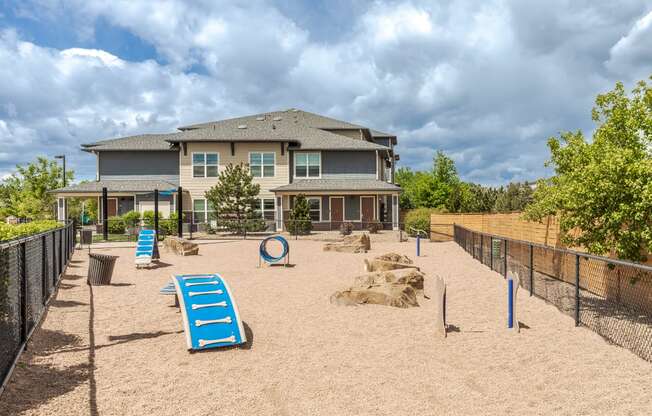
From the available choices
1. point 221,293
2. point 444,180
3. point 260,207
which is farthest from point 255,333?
point 444,180

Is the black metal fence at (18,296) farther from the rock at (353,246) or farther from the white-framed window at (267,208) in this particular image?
the white-framed window at (267,208)

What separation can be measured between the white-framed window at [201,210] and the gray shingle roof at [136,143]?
4.79m

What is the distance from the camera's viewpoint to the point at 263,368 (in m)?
6.45

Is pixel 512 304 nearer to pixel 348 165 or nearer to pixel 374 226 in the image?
pixel 374 226

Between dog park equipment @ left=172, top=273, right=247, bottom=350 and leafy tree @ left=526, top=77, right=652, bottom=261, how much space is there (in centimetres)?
708

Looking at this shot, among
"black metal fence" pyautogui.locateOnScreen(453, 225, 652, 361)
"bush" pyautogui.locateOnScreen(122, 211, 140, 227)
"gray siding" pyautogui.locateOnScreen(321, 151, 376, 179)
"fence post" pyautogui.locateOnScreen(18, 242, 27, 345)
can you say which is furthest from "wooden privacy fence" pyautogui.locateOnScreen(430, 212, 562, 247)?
"bush" pyautogui.locateOnScreen(122, 211, 140, 227)

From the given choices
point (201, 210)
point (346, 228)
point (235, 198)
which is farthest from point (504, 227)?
point (201, 210)

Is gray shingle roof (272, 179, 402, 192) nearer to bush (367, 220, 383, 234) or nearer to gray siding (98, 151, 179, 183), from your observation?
bush (367, 220, 383, 234)

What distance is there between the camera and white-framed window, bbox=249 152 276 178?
3631cm

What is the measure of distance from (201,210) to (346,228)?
455 inches

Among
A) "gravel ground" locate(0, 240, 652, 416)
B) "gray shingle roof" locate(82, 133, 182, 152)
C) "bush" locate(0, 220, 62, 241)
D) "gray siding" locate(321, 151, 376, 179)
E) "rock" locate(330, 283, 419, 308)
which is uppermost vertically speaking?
"gray shingle roof" locate(82, 133, 182, 152)

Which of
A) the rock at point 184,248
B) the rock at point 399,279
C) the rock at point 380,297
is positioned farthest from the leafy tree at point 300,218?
the rock at point 380,297

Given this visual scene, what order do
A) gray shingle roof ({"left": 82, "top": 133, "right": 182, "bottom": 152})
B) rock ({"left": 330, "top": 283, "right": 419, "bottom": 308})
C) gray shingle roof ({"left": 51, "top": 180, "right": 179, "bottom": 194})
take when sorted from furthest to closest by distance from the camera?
gray shingle roof ({"left": 82, "top": 133, "right": 182, "bottom": 152}) → gray shingle roof ({"left": 51, "top": 180, "right": 179, "bottom": 194}) → rock ({"left": 330, "top": 283, "right": 419, "bottom": 308})

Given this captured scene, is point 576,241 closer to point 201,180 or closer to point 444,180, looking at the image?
point 201,180
